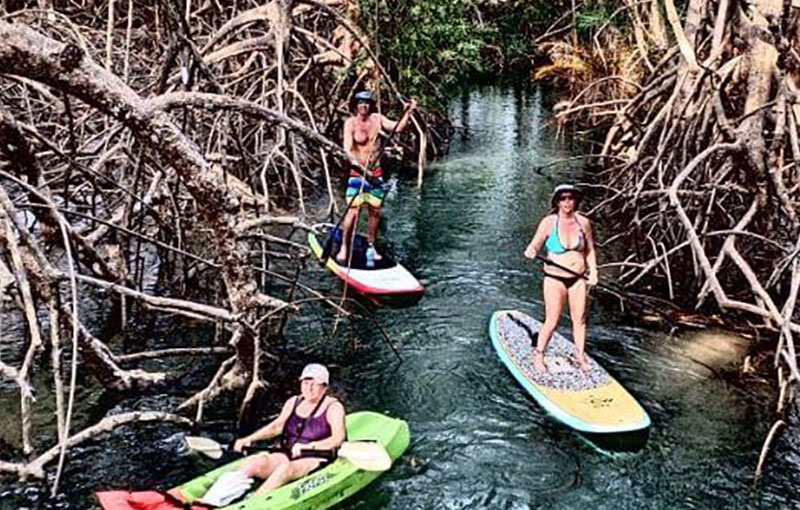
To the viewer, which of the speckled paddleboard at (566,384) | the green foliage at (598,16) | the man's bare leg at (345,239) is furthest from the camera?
the green foliage at (598,16)

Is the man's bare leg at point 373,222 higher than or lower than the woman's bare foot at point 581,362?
higher

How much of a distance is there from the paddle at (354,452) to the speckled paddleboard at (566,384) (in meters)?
1.44

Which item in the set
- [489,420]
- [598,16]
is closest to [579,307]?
[489,420]

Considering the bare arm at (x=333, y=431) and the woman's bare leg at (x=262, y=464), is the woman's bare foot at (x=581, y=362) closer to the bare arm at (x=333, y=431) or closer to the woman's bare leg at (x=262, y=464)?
the bare arm at (x=333, y=431)

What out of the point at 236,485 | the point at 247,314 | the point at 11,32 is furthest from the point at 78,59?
the point at 236,485

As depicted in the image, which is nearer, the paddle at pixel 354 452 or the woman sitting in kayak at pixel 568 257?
the paddle at pixel 354 452

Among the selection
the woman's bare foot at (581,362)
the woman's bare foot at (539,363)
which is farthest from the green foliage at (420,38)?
the woman's bare foot at (581,362)

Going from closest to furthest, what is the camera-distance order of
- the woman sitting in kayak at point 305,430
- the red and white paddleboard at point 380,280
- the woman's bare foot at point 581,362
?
the woman sitting in kayak at point 305,430
the woman's bare foot at point 581,362
the red and white paddleboard at point 380,280

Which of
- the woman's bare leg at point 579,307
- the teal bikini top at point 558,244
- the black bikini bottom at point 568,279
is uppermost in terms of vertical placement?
the teal bikini top at point 558,244

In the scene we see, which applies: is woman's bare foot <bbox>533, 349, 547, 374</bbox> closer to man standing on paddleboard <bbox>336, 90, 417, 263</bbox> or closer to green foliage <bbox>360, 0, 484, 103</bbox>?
man standing on paddleboard <bbox>336, 90, 417, 263</bbox>

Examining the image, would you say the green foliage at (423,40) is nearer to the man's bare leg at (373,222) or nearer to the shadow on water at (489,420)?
the man's bare leg at (373,222)

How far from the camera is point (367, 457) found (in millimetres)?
5367

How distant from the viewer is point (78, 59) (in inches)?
166

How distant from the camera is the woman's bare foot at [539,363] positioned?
6853 millimetres
